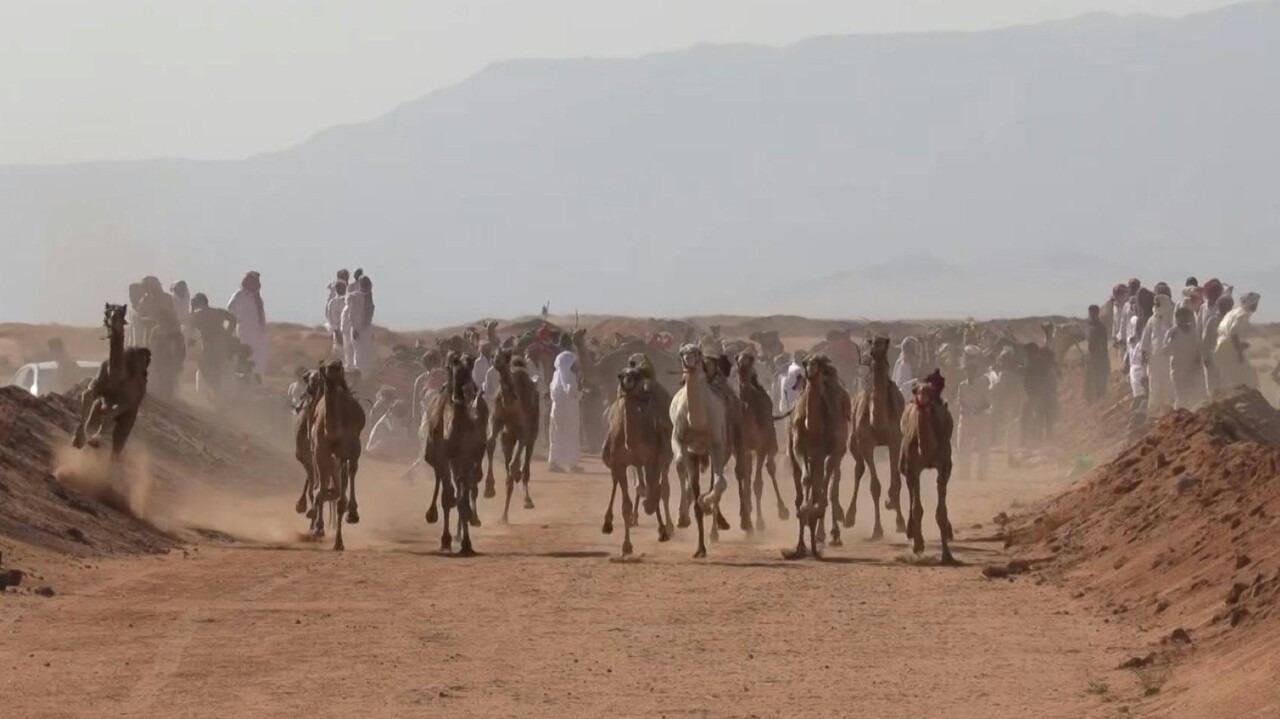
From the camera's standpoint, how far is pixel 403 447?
49469 millimetres

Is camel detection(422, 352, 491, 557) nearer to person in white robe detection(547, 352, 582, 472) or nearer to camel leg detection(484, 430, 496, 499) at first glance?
camel leg detection(484, 430, 496, 499)

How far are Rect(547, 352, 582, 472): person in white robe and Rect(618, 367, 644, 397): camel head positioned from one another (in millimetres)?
19083

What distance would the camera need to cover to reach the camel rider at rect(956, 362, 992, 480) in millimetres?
45013

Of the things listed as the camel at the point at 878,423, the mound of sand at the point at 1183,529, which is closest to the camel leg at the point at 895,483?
the camel at the point at 878,423

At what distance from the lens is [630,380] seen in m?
27.0

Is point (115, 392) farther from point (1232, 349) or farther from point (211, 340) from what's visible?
point (1232, 349)

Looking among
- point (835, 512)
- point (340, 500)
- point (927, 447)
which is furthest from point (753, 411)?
point (340, 500)

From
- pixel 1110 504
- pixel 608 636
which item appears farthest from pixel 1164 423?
pixel 608 636

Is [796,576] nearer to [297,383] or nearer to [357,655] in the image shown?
[357,655]

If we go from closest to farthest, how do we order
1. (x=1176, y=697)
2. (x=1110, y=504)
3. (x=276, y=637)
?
(x=1176, y=697), (x=276, y=637), (x=1110, y=504)

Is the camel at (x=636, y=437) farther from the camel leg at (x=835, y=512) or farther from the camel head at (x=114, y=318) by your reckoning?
the camel head at (x=114, y=318)

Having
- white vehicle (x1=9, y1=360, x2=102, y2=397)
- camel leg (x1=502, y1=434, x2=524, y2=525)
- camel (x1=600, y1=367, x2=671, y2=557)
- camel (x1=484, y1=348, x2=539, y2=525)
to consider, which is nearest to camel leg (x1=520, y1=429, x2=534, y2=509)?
camel (x1=484, y1=348, x2=539, y2=525)

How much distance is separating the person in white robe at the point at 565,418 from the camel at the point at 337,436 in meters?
17.5

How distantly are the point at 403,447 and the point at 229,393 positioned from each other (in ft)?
11.8
